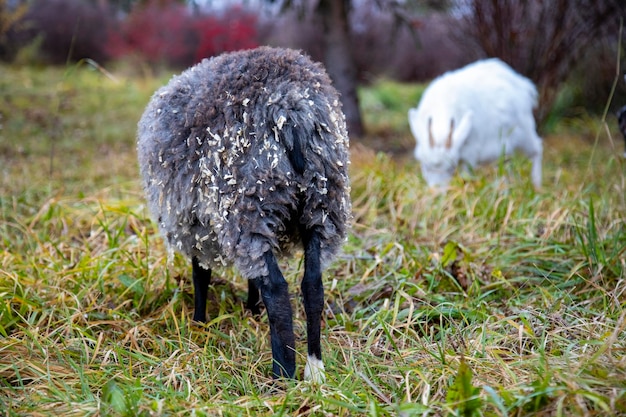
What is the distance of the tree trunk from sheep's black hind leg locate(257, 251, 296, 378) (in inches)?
211

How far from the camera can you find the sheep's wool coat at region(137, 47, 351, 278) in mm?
2059

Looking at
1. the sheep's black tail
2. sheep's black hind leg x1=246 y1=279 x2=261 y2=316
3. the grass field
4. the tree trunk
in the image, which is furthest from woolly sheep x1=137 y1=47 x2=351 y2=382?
the tree trunk

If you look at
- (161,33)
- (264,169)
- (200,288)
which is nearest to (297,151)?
(264,169)

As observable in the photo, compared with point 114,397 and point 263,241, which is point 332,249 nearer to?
point 263,241

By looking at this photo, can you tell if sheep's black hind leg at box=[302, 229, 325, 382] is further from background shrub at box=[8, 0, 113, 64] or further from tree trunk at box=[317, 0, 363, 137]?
background shrub at box=[8, 0, 113, 64]

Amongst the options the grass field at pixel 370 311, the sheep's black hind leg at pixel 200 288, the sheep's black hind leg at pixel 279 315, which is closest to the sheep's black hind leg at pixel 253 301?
the grass field at pixel 370 311

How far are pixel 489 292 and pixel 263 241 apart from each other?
135cm

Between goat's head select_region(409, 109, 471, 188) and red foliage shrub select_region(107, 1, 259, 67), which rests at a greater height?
red foliage shrub select_region(107, 1, 259, 67)

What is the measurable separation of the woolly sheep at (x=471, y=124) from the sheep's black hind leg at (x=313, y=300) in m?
2.44

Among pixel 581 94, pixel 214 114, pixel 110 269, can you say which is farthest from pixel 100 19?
pixel 214 114

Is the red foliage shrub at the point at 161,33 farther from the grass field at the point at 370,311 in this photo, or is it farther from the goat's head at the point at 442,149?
the grass field at the point at 370,311

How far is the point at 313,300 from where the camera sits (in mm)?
2143

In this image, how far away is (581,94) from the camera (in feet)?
27.1

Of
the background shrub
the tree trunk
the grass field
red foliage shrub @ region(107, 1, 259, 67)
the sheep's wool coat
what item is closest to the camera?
the grass field
